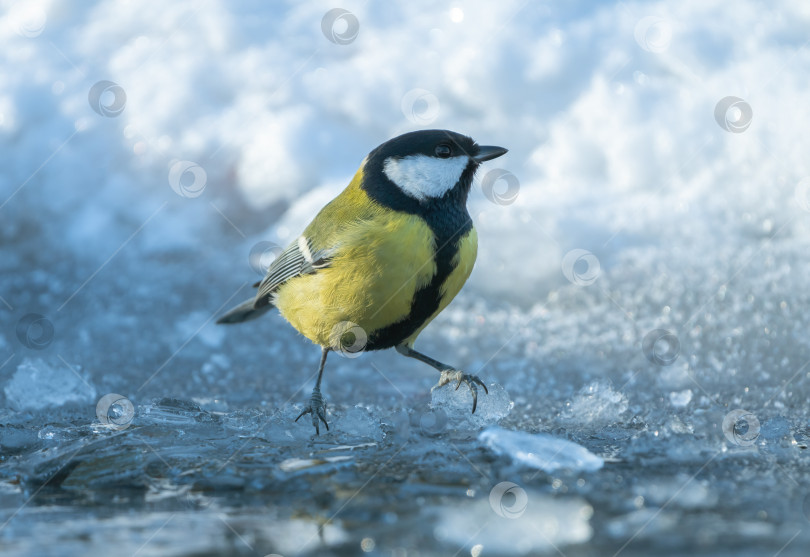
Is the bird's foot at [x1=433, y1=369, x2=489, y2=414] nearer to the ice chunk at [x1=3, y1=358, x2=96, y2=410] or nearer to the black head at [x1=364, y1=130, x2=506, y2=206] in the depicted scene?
the black head at [x1=364, y1=130, x2=506, y2=206]

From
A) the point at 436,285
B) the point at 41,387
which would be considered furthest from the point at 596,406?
the point at 41,387

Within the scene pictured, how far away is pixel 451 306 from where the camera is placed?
5.11 meters

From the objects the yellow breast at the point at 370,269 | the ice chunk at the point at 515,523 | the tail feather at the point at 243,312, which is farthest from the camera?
the tail feather at the point at 243,312

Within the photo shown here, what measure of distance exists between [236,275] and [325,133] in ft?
4.22

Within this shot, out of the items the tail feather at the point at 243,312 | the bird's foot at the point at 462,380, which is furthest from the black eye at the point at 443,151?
the tail feather at the point at 243,312

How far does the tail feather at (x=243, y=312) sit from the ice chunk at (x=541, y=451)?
1.75 meters

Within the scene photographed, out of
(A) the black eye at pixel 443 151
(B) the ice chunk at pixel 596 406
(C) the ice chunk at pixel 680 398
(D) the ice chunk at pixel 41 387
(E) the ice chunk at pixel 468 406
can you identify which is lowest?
(C) the ice chunk at pixel 680 398

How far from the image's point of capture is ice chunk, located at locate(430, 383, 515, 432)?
3.15 meters

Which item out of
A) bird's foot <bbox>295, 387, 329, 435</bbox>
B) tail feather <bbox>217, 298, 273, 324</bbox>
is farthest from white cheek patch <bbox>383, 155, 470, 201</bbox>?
tail feather <bbox>217, 298, 273, 324</bbox>

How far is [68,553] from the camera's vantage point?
1.85 m

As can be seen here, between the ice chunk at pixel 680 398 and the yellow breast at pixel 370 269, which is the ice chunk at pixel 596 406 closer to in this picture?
the ice chunk at pixel 680 398

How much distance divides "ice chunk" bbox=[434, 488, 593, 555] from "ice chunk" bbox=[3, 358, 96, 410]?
2316 millimetres

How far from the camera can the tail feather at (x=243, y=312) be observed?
4.02m

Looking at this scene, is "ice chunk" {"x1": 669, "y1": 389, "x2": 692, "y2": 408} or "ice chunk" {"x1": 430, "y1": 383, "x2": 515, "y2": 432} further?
"ice chunk" {"x1": 669, "y1": 389, "x2": 692, "y2": 408}
